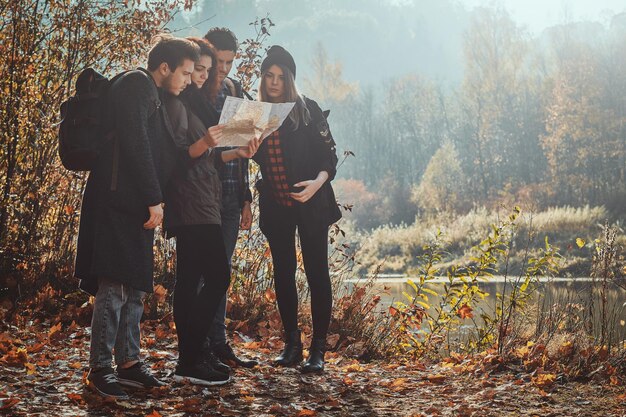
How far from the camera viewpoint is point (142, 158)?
3.39 m

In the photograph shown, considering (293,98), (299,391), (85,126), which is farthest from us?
(293,98)

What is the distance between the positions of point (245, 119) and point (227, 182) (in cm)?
63

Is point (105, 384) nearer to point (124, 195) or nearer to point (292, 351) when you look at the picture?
point (124, 195)

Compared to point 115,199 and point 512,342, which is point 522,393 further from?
point 115,199

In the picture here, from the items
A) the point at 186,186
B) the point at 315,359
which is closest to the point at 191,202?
the point at 186,186

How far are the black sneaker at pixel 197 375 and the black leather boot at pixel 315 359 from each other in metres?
0.71

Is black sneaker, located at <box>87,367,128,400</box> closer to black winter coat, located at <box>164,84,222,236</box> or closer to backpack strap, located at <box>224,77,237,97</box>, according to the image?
black winter coat, located at <box>164,84,222,236</box>

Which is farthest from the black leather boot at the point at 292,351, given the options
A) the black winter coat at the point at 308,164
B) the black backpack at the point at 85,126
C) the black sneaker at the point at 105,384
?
the black backpack at the point at 85,126

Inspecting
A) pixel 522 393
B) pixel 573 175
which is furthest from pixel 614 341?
pixel 573 175

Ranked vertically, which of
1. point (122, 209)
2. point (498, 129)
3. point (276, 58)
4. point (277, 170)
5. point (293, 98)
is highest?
point (498, 129)

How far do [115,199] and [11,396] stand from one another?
43.8 inches

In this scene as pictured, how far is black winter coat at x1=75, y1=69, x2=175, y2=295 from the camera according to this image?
339 cm

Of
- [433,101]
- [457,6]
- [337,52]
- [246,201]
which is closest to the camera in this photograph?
[246,201]

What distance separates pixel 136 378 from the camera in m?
3.68
